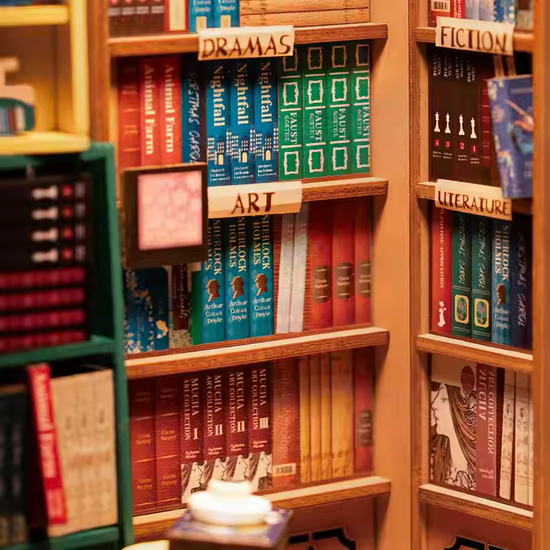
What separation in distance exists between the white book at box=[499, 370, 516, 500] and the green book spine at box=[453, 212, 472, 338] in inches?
6.6

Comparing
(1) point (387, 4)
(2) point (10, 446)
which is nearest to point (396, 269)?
(1) point (387, 4)

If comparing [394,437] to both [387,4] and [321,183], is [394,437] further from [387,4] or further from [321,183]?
[387,4]

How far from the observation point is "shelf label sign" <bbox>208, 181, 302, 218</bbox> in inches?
124

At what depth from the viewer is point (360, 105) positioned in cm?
337

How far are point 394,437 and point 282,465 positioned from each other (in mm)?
310

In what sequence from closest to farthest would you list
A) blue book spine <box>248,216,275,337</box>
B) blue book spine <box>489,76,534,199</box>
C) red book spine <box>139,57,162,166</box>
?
1. blue book spine <box>489,76,534,199</box>
2. red book spine <box>139,57,162,166</box>
3. blue book spine <box>248,216,275,337</box>

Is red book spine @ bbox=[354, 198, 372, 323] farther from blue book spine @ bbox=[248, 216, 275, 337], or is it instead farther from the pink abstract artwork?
the pink abstract artwork

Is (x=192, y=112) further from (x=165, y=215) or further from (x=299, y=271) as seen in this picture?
(x=299, y=271)

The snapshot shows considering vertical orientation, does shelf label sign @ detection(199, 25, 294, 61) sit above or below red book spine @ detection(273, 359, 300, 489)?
above

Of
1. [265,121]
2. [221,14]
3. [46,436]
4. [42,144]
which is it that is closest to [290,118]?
[265,121]

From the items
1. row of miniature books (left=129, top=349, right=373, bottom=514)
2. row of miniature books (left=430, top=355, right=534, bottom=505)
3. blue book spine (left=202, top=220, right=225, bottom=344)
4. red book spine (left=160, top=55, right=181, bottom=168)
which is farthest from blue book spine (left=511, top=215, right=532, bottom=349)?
red book spine (left=160, top=55, right=181, bottom=168)

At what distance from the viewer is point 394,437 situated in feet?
11.4

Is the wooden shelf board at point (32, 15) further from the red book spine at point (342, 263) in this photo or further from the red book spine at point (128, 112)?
the red book spine at point (342, 263)

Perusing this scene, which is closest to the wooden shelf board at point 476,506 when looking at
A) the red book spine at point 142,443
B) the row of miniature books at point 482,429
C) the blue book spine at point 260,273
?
the row of miniature books at point 482,429
